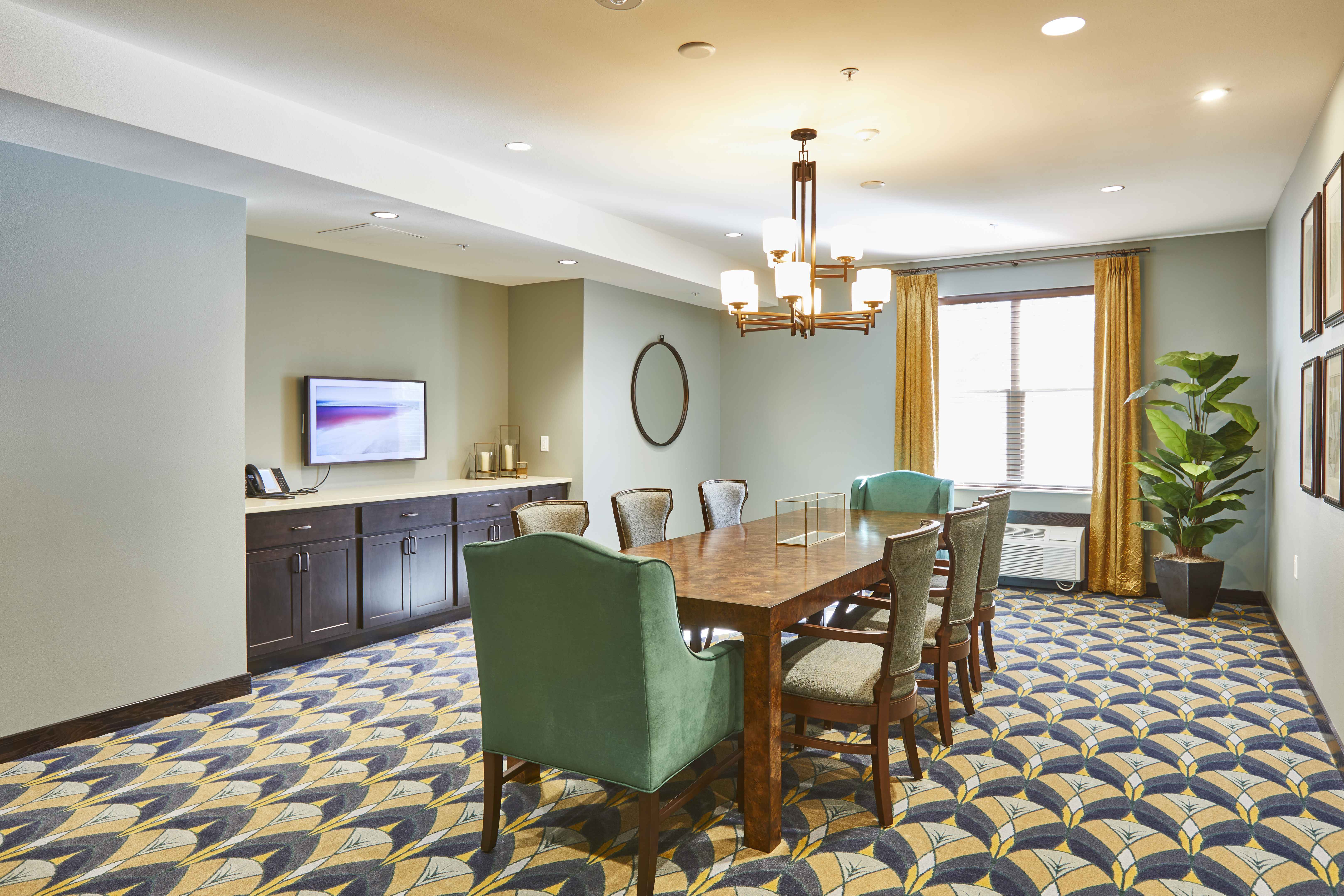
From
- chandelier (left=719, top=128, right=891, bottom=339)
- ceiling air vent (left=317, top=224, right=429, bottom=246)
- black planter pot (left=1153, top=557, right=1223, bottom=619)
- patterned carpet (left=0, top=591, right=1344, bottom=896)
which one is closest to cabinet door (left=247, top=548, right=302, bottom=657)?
patterned carpet (left=0, top=591, right=1344, bottom=896)

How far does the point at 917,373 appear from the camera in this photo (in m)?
6.80

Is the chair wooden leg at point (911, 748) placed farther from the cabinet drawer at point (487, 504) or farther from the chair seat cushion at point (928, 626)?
the cabinet drawer at point (487, 504)

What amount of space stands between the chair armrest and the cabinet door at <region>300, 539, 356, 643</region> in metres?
2.80

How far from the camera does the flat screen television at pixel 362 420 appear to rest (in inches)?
195

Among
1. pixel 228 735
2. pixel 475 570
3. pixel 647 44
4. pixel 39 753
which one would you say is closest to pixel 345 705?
pixel 228 735

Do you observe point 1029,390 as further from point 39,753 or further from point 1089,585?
point 39,753

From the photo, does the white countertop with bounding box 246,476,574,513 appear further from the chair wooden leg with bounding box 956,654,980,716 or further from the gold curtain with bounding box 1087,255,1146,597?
the gold curtain with bounding box 1087,255,1146,597

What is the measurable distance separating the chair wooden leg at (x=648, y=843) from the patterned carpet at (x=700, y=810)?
0.13 m

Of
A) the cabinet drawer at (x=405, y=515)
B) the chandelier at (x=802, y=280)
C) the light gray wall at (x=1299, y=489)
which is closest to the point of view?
the light gray wall at (x=1299, y=489)

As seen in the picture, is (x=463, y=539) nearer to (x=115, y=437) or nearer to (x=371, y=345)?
(x=371, y=345)

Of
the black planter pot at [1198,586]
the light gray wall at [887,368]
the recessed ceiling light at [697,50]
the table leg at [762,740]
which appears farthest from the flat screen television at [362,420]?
the black planter pot at [1198,586]

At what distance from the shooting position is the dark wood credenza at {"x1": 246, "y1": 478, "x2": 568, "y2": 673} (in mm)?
4219

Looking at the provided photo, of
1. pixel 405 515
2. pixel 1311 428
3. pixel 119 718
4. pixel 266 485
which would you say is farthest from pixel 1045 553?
pixel 119 718

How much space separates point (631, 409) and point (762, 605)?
14.1ft
